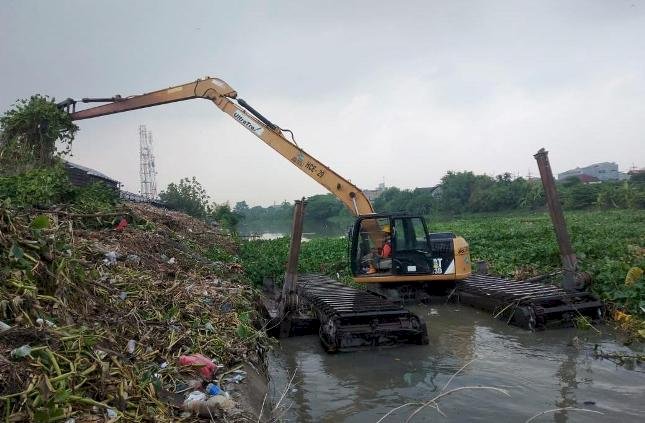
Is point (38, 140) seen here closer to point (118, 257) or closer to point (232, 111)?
point (232, 111)

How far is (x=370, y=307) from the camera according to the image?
843 cm

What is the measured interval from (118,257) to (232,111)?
6.55 m

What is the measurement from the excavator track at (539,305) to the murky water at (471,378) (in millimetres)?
230

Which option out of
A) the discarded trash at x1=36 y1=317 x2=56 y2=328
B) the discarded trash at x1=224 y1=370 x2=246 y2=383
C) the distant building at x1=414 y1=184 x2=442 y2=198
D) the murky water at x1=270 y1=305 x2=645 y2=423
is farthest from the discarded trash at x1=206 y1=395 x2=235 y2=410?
the distant building at x1=414 y1=184 x2=442 y2=198

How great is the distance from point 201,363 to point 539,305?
21.4 ft

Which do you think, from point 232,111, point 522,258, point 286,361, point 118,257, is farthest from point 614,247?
point 118,257

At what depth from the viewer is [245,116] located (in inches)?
506

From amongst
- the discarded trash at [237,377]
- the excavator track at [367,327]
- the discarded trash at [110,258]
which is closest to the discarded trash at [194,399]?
the discarded trash at [237,377]

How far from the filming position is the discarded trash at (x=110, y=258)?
6.74 metres

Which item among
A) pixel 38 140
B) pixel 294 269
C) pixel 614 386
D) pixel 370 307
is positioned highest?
pixel 38 140

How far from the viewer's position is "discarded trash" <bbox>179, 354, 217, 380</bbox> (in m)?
4.54

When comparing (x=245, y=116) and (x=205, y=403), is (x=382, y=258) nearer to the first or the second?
(x=245, y=116)

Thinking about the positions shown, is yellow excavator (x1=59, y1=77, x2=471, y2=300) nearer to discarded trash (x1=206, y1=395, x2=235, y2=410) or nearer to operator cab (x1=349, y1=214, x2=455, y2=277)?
operator cab (x1=349, y1=214, x2=455, y2=277)

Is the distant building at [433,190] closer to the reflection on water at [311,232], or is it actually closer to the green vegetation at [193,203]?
the reflection on water at [311,232]
